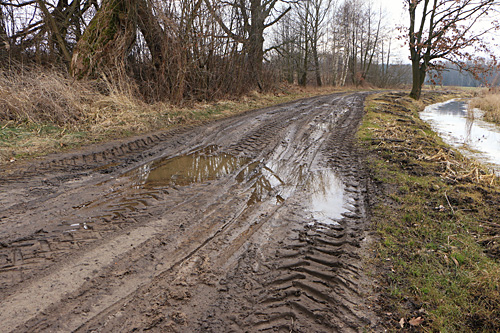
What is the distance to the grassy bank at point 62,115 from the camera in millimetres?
5738

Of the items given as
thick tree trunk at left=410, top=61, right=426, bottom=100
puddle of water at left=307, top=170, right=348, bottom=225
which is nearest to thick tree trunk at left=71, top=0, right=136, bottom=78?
puddle of water at left=307, top=170, right=348, bottom=225

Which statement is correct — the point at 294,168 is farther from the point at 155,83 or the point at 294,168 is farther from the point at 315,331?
the point at 155,83

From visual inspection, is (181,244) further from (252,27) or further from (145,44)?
(252,27)

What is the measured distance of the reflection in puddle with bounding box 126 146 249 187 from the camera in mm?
4535

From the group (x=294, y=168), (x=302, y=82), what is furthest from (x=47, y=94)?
(x=302, y=82)

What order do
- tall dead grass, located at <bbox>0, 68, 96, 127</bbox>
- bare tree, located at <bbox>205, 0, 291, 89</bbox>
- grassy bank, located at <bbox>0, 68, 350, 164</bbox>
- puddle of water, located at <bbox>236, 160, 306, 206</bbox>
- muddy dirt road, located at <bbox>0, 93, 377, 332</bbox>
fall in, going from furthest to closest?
bare tree, located at <bbox>205, 0, 291, 89</bbox>, tall dead grass, located at <bbox>0, 68, 96, 127</bbox>, grassy bank, located at <bbox>0, 68, 350, 164</bbox>, puddle of water, located at <bbox>236, 160, 306, 206</bbox>, muddy dirt road, located at <bbox>0, 93, 377, 332</bbox>

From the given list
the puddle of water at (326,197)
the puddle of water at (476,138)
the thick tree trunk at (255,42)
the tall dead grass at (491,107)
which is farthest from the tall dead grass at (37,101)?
the tall dead grass at (491,107)

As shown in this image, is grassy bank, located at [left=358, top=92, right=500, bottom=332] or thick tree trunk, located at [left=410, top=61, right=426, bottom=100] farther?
thick tree trunk, located at [left=410, top=61, right=426, bottom=100]

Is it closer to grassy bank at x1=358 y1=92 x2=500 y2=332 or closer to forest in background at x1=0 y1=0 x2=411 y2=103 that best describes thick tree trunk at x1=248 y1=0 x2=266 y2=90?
forest in background at x1=0 y1=0 x2=411 y2=103

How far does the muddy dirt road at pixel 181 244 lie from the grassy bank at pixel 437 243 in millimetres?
265

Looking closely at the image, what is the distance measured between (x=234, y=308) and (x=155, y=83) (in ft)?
29.6

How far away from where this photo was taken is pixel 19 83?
6824mm

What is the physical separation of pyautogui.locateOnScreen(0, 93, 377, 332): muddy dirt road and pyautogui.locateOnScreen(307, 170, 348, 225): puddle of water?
17mm

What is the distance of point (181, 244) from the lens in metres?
2.91
